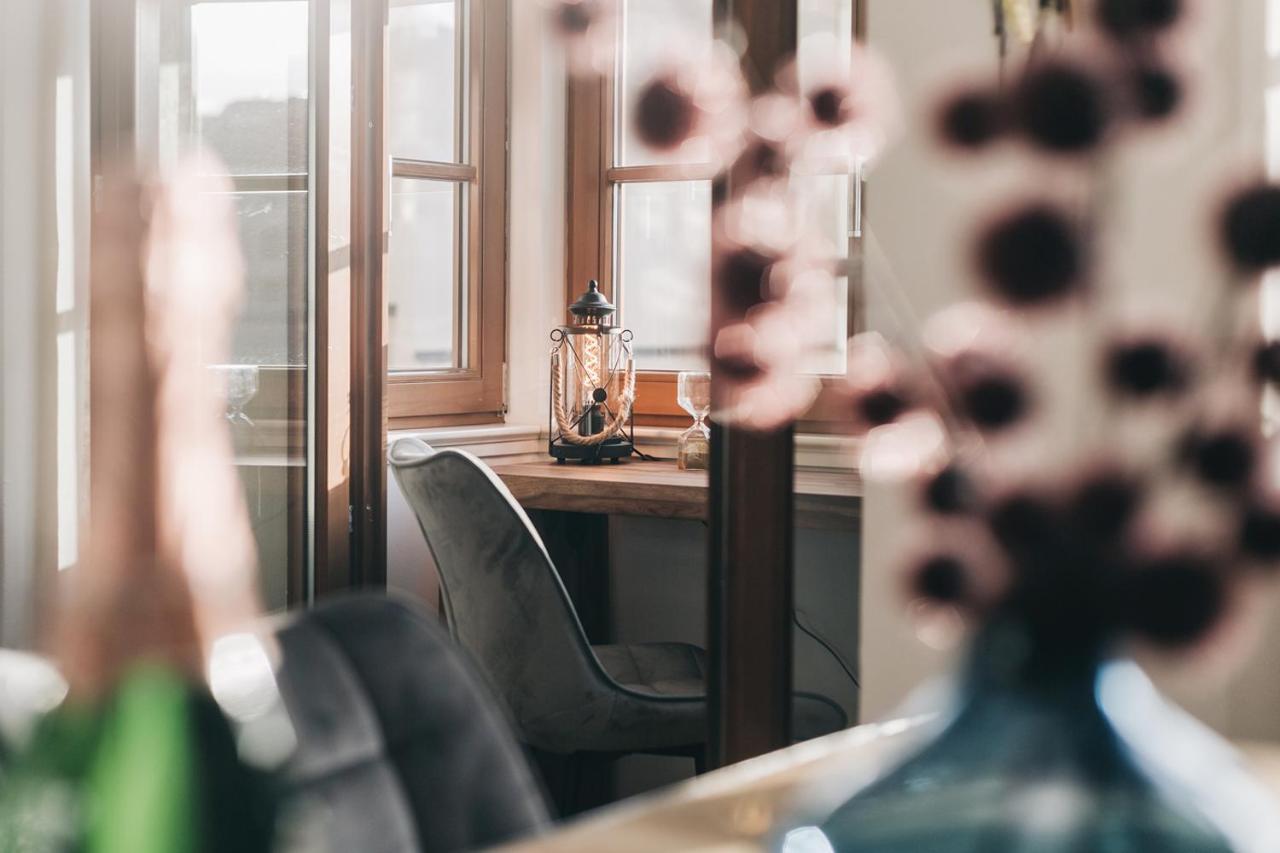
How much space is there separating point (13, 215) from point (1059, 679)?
2370mm

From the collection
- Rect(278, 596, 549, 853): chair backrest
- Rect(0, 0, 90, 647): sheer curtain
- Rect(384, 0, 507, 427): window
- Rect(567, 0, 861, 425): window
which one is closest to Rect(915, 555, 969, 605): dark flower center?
Rect(278, 596, 549, 853): chair backrest

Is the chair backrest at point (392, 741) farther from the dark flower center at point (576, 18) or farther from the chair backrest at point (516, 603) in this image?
the chair backrest at point (516, 603)

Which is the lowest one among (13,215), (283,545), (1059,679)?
(283,545)

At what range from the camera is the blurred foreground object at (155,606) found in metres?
0.49

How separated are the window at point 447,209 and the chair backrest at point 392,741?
215 cm

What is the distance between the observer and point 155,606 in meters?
0.54

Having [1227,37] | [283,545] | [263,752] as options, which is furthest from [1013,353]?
[283,545]

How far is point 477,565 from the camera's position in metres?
2.05

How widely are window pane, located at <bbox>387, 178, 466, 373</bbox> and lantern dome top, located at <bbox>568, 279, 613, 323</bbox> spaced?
1.18 feet

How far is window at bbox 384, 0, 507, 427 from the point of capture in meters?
2.97

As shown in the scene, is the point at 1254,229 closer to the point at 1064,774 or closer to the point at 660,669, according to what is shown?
the point at 1064,774

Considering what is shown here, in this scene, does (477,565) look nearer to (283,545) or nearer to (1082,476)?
(283,545)

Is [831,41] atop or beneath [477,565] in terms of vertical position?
atop

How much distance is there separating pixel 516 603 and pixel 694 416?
0.92 m
